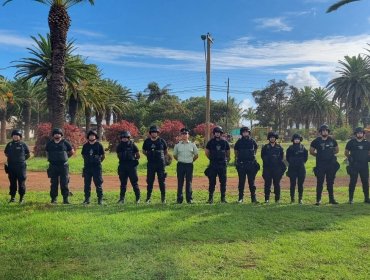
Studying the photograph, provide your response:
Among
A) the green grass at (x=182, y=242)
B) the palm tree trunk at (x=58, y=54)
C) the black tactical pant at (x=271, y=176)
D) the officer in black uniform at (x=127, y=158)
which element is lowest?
the green grass at (x=182, y=242)

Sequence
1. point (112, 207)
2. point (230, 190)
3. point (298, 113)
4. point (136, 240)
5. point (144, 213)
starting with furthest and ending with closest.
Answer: point (298, 113)
point (230, 190)
point (112, 207)
point (144, 213)
point (136, 240)

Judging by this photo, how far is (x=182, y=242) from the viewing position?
650 cm

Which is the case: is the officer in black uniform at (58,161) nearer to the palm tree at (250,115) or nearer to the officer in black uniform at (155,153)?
the officer in black uniform at (155,153)

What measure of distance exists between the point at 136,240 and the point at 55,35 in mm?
10075

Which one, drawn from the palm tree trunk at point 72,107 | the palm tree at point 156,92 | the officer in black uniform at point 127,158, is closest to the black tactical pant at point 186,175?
the officer in black uniform at point 127,158

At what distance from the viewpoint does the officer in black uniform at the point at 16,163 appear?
1000 cm

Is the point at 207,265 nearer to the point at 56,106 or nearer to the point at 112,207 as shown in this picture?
the point at 112,207

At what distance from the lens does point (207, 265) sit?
5.41 meters

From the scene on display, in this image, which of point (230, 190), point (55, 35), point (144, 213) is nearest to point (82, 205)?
point (144, 213)

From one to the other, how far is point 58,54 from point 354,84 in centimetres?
4369

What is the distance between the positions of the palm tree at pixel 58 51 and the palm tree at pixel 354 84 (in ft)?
140

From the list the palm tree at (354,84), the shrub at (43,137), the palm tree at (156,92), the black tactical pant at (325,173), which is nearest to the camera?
the black tactical pant at (325,173)

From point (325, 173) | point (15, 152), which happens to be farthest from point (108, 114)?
point (325, 173)

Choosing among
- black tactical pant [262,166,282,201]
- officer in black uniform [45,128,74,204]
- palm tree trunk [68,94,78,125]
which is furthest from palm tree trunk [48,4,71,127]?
palm tree trunk [68,94,78,125]
